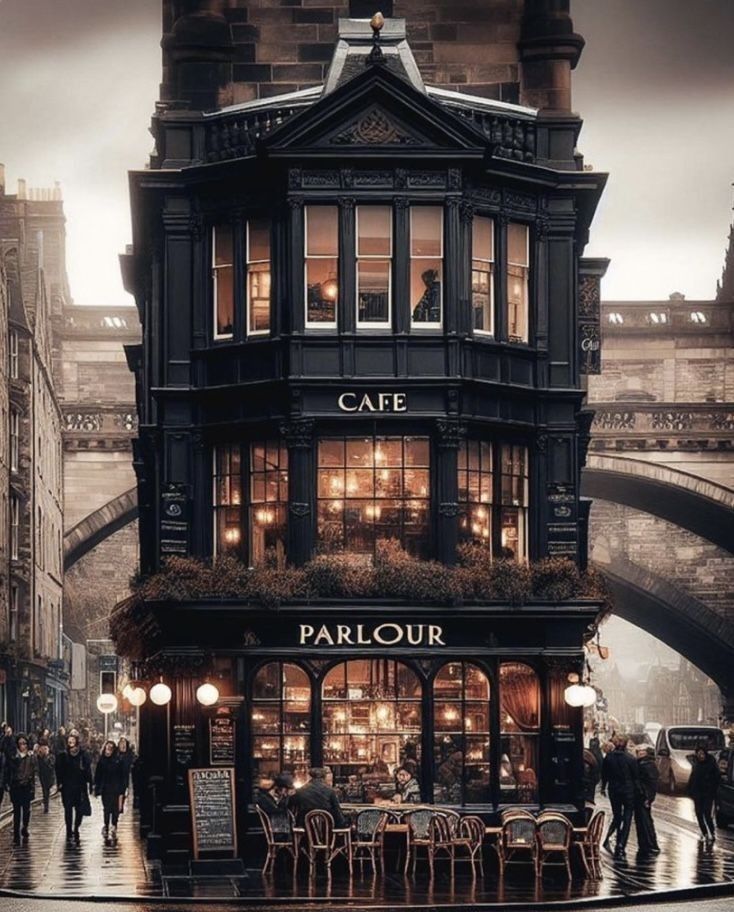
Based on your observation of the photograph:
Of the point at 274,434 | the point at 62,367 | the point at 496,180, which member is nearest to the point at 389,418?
the point at 274,434

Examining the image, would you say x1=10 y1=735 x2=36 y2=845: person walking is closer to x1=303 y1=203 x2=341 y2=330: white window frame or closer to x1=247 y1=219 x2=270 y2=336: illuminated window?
x1=247 y1=219 x2=270 y2=336: illuminated window

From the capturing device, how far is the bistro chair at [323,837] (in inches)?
1334

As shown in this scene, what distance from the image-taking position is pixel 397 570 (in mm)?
38406

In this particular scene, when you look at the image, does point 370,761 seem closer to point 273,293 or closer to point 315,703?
point 315,703

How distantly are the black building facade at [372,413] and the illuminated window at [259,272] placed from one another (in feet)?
0.13

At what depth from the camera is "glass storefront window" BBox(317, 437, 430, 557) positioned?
4009 centimetres

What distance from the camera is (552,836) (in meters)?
34.6

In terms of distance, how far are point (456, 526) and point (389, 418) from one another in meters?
2.21

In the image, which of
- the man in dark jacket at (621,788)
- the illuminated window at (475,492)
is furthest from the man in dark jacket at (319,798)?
the illuminated window at (475,492)

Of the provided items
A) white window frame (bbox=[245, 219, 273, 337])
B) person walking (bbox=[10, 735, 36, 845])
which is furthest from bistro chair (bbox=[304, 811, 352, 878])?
white window frame (bbox=[245, 219, 273, 337])

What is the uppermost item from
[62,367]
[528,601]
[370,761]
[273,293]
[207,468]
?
[62,367]

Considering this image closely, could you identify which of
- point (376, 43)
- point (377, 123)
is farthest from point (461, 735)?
point (376, 43)

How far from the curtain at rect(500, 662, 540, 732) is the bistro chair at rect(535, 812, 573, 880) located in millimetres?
3835

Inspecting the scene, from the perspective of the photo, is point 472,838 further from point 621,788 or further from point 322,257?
point 322,257
